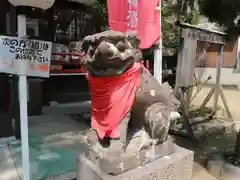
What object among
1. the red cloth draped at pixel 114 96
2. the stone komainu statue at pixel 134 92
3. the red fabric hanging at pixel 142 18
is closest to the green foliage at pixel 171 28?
the red fabric hanging at pixel 142 18

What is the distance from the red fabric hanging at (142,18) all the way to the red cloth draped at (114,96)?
70 centimetres

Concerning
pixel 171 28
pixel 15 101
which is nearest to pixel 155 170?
pixel 15 101

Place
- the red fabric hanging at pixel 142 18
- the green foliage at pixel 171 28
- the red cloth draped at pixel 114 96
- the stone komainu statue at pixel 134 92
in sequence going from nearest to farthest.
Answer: the stone komainu statue at pixel 134 92 → the red cloth draped at pixel 114 96 → the red fabric hanging at pixel 142 18 → the green foliage at pixel 171 28

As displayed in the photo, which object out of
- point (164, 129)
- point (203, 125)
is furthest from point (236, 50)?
point (164, 129)

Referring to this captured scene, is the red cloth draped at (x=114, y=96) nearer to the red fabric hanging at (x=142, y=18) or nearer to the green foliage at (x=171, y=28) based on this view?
the red fabric hanging at (x=142, y=18)

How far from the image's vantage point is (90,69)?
2.13m

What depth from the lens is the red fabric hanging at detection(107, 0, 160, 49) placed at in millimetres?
2738

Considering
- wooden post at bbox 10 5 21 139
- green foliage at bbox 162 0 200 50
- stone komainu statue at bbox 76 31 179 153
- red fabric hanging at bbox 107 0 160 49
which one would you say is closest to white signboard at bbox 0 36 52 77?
stone komainu statue at bbox 76 31 179 153

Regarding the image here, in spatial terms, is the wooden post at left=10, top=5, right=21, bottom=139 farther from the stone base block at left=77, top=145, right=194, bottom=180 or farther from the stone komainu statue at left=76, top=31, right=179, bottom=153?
the stone komainu statue at left=76, top=31, right=179, bottom=153

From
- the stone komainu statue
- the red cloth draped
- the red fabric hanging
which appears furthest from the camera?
the red fabric hanging

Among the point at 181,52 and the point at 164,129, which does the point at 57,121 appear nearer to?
the point at 181,52

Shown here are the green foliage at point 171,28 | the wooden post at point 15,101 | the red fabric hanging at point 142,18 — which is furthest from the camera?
the green foliage at point 171,28

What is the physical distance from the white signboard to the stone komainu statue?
1.56ft

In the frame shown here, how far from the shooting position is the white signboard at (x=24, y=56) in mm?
2227
